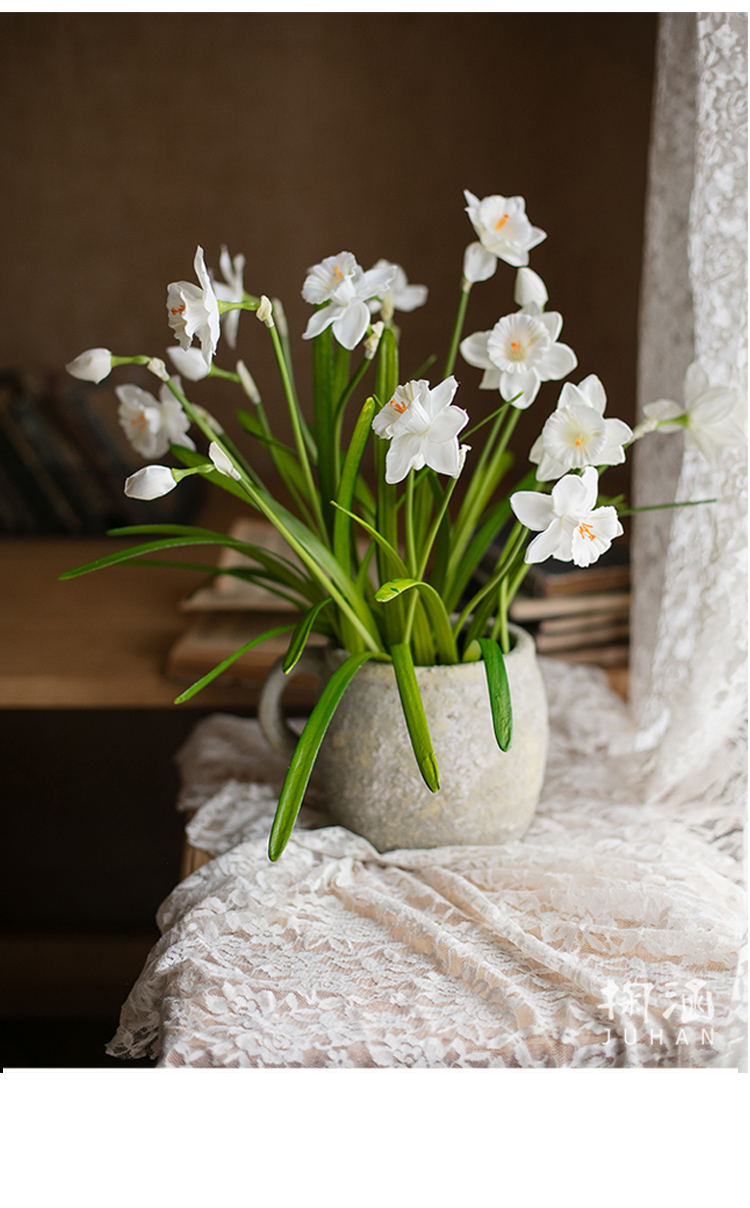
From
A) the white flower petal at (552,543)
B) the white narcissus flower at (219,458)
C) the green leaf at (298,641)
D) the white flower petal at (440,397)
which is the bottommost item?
the green leaf at (298,641)

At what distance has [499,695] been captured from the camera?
61 cm

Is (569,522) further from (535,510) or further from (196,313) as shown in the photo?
(196,313)

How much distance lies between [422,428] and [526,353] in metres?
0.13

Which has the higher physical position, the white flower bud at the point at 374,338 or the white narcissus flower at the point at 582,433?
the white flower bud at the point at 374,338

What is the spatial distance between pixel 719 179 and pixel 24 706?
0.78 meters

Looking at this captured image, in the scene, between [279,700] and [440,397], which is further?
[279,700]

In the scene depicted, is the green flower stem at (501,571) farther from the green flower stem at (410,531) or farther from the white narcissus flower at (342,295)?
the white narcissus flower at (342,295)

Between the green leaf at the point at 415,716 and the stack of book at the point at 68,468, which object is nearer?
the green leaf at the point at 415,716

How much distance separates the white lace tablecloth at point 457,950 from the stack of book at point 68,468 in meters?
0.98

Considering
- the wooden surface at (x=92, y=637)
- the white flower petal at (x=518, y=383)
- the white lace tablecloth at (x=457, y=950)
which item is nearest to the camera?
the white lace tablecloth at (x=457, y=950)

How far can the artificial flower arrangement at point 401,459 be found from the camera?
0.57m

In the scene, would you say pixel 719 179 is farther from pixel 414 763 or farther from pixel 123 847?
pixel 123 847

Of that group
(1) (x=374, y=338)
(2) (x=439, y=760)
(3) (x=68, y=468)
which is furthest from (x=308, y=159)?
(2) (x=439, y=760)

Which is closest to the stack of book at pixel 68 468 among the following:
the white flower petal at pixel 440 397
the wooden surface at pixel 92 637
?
the wooden surface at pixel 92 637
